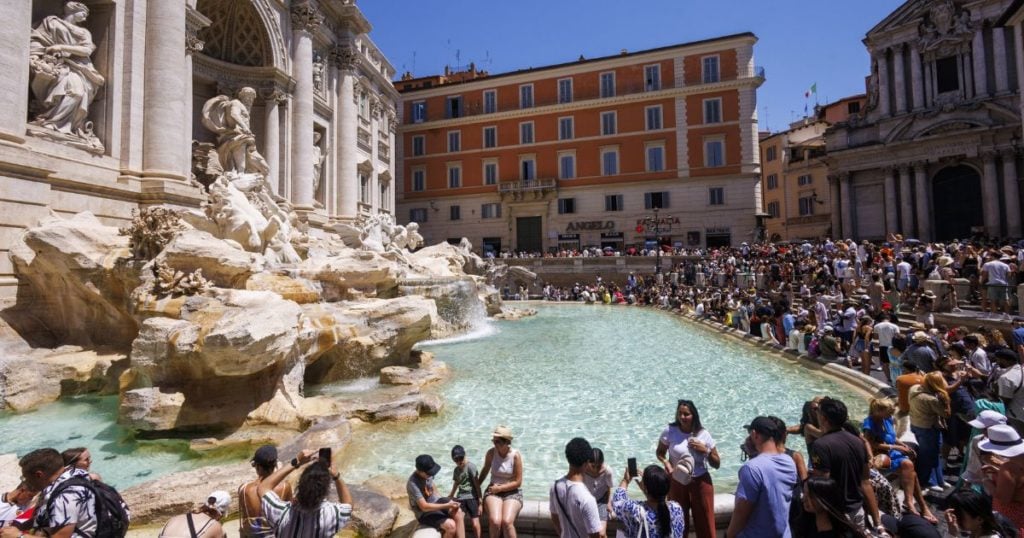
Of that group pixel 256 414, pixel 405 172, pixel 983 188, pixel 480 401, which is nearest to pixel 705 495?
pixel 480 401

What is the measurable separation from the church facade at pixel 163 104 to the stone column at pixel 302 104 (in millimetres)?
39

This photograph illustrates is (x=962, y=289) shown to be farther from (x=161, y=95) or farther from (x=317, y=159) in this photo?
(x=317, y=159)

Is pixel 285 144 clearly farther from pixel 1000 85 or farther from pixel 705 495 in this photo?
pixel 1000 85

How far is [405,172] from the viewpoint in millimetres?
38906

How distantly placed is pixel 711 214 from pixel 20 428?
32.2 meters

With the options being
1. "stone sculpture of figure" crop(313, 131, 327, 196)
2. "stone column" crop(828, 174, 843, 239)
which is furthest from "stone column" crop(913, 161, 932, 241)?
"stone sculpture of figure" crop(313, 131, 327, 196)

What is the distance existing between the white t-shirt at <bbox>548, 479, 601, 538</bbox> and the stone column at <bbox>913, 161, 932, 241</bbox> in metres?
27.8

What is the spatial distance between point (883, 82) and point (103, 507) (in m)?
32.1

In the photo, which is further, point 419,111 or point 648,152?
point 419,111

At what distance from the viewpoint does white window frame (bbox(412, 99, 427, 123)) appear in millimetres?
38656

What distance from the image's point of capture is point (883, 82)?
82.5 feet

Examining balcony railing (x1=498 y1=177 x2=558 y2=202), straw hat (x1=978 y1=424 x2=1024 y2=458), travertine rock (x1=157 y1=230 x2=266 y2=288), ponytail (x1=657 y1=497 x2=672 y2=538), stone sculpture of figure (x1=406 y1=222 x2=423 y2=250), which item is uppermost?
balcony railing (x1=498 y1=177 x2=558 y2=202)

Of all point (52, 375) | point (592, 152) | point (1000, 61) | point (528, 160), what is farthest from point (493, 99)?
Result: point (52, 375)

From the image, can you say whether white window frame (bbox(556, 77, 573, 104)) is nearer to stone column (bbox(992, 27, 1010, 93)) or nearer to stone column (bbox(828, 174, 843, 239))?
stone column (bbox(828, 174, 843, 239))
